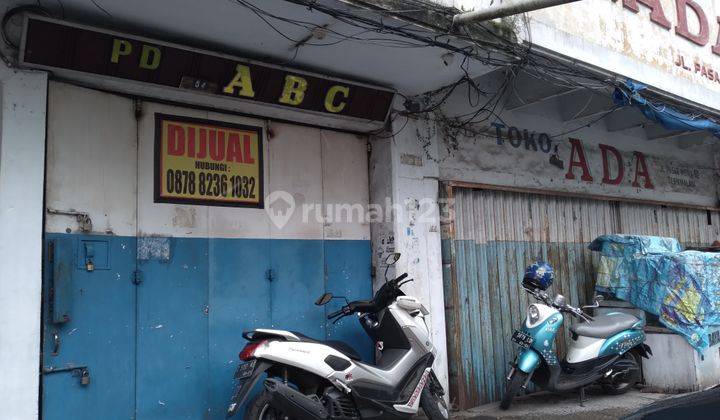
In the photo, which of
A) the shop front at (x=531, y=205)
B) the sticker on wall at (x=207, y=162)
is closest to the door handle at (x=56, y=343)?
the sticker on wall at (x=207, y=162)

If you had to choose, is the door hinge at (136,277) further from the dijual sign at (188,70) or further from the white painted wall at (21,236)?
the dijual sign at (188,70)

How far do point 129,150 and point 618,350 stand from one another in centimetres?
537

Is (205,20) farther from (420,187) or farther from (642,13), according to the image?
(642,13)

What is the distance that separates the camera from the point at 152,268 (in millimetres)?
4992

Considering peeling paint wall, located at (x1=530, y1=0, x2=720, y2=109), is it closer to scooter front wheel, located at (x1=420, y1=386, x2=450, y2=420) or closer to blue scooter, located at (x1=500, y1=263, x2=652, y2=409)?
blue scooter, located at (x1=500, y1=263, x2=652, y2=409)

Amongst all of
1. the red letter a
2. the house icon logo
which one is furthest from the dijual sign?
the red letter a

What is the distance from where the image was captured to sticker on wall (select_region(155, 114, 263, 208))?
5.14m

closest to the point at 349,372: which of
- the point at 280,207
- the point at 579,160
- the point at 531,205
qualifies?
the point at 280,207

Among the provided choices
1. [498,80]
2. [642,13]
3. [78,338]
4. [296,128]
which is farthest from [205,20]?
[642,13]

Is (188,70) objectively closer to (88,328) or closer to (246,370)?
(88,328)

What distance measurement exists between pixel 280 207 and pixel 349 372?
1808 millimetres

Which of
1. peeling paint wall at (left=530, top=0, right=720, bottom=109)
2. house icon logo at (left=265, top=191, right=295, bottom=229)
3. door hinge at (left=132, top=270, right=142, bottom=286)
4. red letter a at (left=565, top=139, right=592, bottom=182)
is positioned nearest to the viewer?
door hinge at (left=132, top=270, right=142, bottom=286)

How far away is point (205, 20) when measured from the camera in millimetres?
4652

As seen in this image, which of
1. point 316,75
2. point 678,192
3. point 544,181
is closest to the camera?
point 316,75
